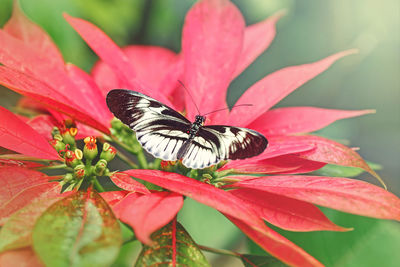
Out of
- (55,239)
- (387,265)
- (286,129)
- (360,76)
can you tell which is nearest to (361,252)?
(387,265)

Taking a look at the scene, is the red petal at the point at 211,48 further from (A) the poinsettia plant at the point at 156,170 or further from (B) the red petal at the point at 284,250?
(B) the red petal at the point at 284,250

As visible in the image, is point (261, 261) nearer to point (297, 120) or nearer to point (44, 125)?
point (297, 120)

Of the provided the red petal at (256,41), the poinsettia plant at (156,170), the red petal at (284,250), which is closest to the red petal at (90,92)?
the poinsettia plant at (156,170)

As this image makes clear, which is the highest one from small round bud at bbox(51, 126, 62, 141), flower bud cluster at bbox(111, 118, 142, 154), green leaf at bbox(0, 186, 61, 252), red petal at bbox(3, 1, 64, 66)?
red petal at bbox(3, 1, 64, 66)

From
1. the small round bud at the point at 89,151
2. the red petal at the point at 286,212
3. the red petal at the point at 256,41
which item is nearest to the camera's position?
the red petal at the point at 286,212

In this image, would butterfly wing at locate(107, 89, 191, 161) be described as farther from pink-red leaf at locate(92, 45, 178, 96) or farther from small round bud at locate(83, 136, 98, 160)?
pink-red leaf at locate(92, 45, 178, 96)

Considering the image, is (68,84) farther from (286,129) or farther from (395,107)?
(395,107)

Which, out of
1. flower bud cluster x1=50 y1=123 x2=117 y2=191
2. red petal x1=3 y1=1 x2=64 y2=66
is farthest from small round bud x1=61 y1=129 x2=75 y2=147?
red petal x1=3 y1=1 x2=64 y2=66

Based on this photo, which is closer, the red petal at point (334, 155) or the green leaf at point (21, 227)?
the green leaf at point (21, 227)
